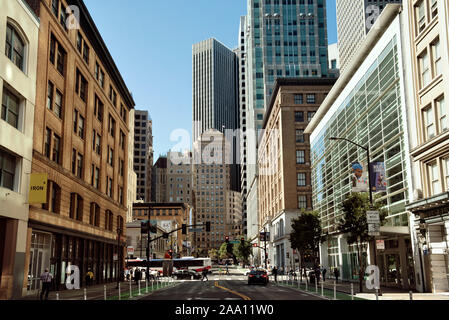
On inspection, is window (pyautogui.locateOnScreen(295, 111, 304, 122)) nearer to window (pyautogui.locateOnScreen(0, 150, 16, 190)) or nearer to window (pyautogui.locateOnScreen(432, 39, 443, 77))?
window (pyautogui.locateOnScreen(432, 39, 443, 77))

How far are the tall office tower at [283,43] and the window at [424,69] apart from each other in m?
109

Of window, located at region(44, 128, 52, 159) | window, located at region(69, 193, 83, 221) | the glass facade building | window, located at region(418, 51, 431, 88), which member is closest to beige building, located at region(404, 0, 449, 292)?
window, located at region(418, 51, 431, 88)

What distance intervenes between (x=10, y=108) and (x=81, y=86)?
1741 centimetres

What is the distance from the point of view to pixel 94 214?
50.2 meters

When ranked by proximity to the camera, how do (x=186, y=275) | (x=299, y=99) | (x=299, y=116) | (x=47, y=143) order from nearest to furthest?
1. (x=47, y=143)
2. (x=186, y=275)
3. (x=299, y=116)
4. (x=299, y=99)

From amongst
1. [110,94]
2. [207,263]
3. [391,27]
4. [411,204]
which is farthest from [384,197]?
[207,263]

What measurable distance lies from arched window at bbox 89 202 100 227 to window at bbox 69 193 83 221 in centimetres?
412

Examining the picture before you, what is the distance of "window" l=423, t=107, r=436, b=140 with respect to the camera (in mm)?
31263

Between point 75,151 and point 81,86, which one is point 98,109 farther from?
point 75,151

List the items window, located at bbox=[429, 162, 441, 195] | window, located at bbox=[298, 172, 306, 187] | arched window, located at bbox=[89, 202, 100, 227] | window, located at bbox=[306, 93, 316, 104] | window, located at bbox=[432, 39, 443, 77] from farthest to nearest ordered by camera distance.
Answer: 1. window, located at bbox=[306, 93, 316, 104]
2. window, located at bbox=[298, 172, 306, 187]
3. arched window, located at bbox=[89, 202, 100, 227]
4. window, located at bbox=[429, 162, 441, 195]
5. window, located at bbox=[432, 39, 443, 77]

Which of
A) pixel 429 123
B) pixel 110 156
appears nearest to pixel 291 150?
pixel 110 156

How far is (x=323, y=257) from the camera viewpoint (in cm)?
6669
